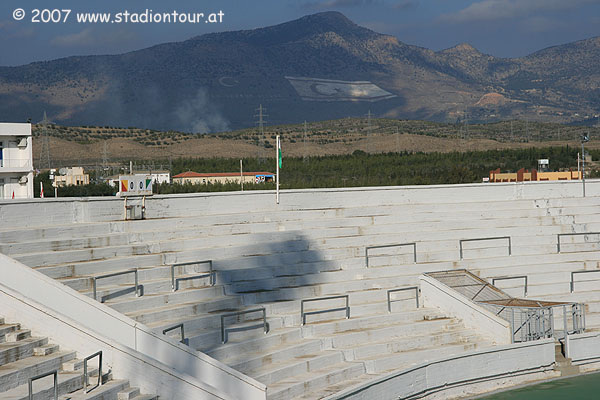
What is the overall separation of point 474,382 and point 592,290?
6722mm

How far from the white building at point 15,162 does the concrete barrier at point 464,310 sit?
67.1 feet

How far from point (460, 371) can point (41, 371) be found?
8.72 metres

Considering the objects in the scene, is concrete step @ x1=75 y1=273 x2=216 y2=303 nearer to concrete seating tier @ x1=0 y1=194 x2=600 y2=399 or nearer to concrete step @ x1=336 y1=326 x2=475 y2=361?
concrete seating tier @ x1=0 y1=194 x2=600 y2=399

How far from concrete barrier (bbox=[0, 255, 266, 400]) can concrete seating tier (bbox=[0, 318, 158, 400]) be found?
13.9 inches

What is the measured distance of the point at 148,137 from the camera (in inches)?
4574

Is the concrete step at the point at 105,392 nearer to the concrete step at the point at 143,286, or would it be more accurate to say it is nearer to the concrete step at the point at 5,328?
the concrete step at the point at 5,328

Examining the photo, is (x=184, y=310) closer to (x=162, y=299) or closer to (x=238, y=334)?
(x=162, y=299)

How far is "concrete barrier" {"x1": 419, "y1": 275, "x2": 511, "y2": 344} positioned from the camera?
18031mm

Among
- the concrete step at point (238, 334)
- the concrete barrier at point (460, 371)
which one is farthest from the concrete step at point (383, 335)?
the concrete step at point (238, 334)

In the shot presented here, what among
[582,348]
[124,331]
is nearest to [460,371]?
[582,348]

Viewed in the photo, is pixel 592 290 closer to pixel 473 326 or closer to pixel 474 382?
pixel 473 326

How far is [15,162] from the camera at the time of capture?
117 feet

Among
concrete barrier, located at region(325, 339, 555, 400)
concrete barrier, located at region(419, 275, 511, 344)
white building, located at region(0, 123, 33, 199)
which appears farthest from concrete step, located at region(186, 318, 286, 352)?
white building, located at region(0, 123, 33, 199)

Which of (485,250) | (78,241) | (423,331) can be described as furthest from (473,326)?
(78,241)
